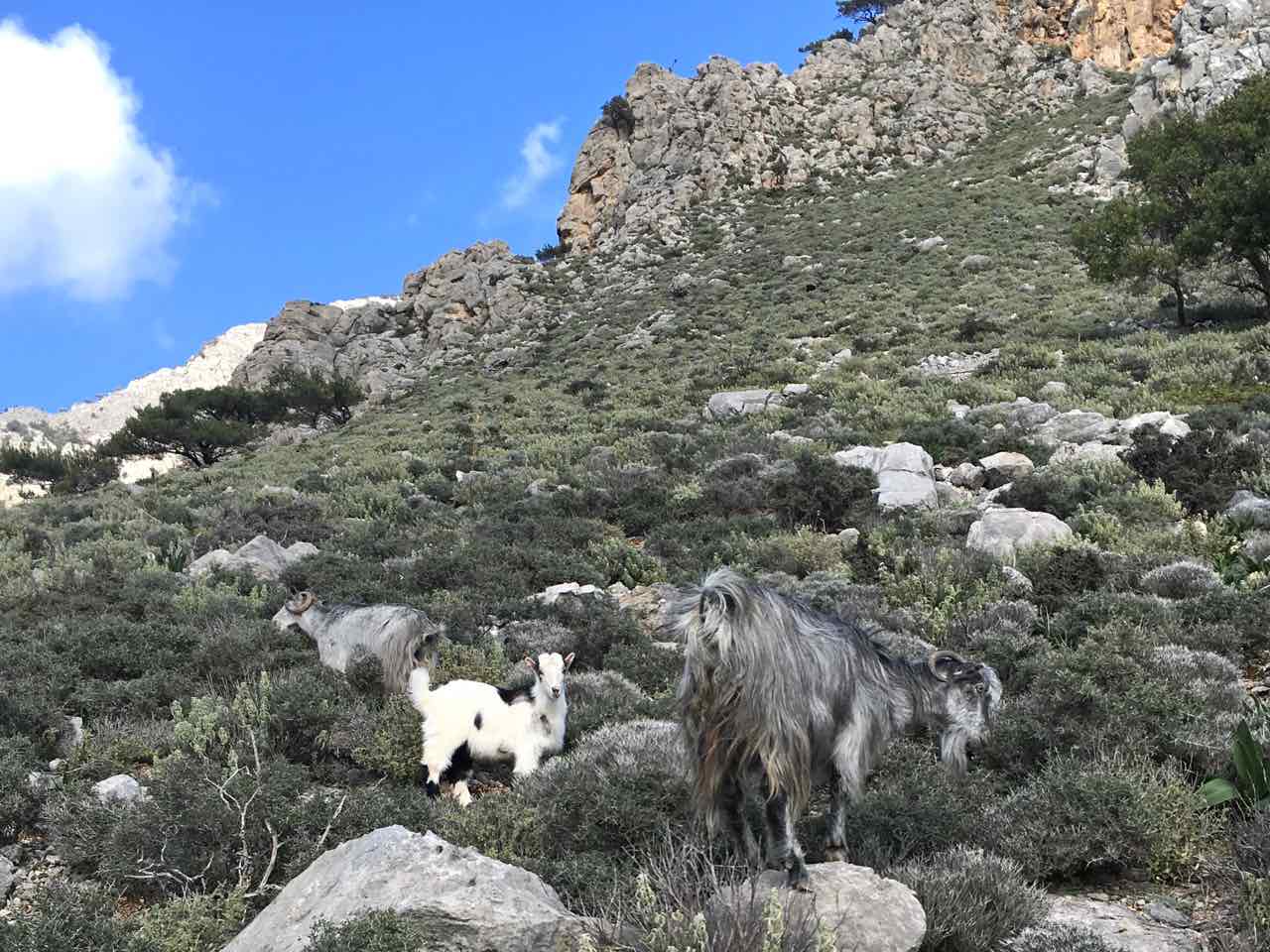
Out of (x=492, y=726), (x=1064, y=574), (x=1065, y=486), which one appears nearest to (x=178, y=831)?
(x=492, y=726)

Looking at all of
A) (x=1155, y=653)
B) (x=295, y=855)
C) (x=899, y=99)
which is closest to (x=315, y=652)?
(x=295, y=855)

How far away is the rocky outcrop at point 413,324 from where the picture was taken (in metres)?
49.8

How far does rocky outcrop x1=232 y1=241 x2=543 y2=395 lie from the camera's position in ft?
164

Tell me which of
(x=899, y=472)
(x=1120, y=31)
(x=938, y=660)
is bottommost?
(x=938, y=660)

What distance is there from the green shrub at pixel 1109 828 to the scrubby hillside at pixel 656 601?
0.7 inches

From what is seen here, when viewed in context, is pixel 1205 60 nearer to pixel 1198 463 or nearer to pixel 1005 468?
pixel 1005 468

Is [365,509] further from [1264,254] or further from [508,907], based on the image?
[1264,254]

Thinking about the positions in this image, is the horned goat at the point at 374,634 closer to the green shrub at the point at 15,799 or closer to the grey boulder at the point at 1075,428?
the green shrub at the point at 15,799

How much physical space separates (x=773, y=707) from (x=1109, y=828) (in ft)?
7.38

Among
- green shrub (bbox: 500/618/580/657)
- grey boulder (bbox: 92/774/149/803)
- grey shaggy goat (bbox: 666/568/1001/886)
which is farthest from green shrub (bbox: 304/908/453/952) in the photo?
green shrub (bbox: 500/618/580/657)

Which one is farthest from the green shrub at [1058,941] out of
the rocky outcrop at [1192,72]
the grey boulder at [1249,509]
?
the rocky outcrop at [1192,72]

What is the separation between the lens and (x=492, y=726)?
23.0ft

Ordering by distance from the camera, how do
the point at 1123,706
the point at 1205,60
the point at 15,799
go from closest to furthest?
the point at 15,799, the point at 1123,706, the point at 1205,60

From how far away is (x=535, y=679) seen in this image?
7.20 meters
